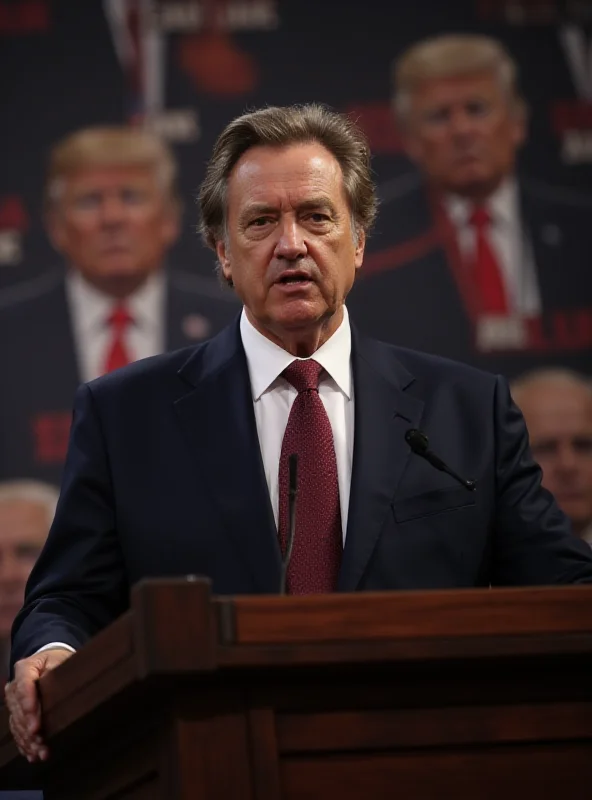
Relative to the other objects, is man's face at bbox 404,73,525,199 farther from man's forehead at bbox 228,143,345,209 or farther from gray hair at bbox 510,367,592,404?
man's forehead at bbox 228,143,345,209

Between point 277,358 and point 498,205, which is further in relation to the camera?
point 498,205

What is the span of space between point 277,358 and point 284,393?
0.07 meters

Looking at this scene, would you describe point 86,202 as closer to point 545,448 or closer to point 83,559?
point 545,448

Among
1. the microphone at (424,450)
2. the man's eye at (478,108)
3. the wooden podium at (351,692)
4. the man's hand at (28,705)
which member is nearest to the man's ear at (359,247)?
the microphone at (424,450)

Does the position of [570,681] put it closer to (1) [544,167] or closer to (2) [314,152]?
(2) [314,152]

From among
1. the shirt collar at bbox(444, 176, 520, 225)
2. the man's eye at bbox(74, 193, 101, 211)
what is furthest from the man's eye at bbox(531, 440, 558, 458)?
the man's eye at bbox(74, 193, 101, 211)

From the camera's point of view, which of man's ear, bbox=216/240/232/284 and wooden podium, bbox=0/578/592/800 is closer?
wooden podium, bbox=0/578/592/800

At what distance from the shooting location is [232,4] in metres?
4.54

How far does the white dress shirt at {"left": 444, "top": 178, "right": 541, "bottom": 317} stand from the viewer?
444 centimetres

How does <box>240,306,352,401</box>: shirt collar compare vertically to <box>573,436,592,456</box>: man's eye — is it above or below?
below

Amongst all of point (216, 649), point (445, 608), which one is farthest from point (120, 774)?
point (445, 608)

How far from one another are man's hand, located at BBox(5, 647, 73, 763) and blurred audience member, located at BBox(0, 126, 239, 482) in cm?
229

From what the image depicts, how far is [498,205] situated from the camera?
4531 mm

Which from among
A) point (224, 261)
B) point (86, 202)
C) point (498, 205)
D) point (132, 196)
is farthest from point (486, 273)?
point (224, 261)
